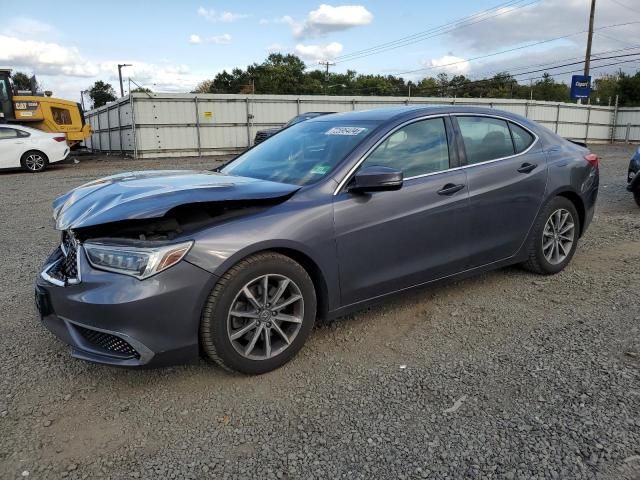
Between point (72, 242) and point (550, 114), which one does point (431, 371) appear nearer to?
point (72, 242)

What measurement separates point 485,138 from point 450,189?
76 centimetres

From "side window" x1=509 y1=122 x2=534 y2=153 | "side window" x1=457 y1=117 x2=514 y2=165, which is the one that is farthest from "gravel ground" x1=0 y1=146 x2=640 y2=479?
"side window" x1=509 y1=122 x2=534 y2=153

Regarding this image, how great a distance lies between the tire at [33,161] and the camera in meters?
16.4

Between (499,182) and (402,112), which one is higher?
(402,112)

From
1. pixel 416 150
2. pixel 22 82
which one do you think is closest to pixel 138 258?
pixel 416 150

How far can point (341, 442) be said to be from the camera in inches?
98.3

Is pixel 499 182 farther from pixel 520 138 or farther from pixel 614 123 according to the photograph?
pixel 614 123

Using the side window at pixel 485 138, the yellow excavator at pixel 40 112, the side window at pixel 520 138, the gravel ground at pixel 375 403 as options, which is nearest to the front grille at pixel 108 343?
the gravel ground at pixel 375 403

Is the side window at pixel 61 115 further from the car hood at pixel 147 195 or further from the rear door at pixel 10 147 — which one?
the car hood at pixel 147 195

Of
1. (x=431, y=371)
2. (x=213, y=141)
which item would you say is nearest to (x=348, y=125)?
(x=431, y=371)

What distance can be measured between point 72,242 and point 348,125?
2.07 meters

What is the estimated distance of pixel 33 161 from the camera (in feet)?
54.5

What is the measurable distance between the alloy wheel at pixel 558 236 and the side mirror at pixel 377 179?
2.06 m

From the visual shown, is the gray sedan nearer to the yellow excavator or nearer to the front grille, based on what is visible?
the front grille
